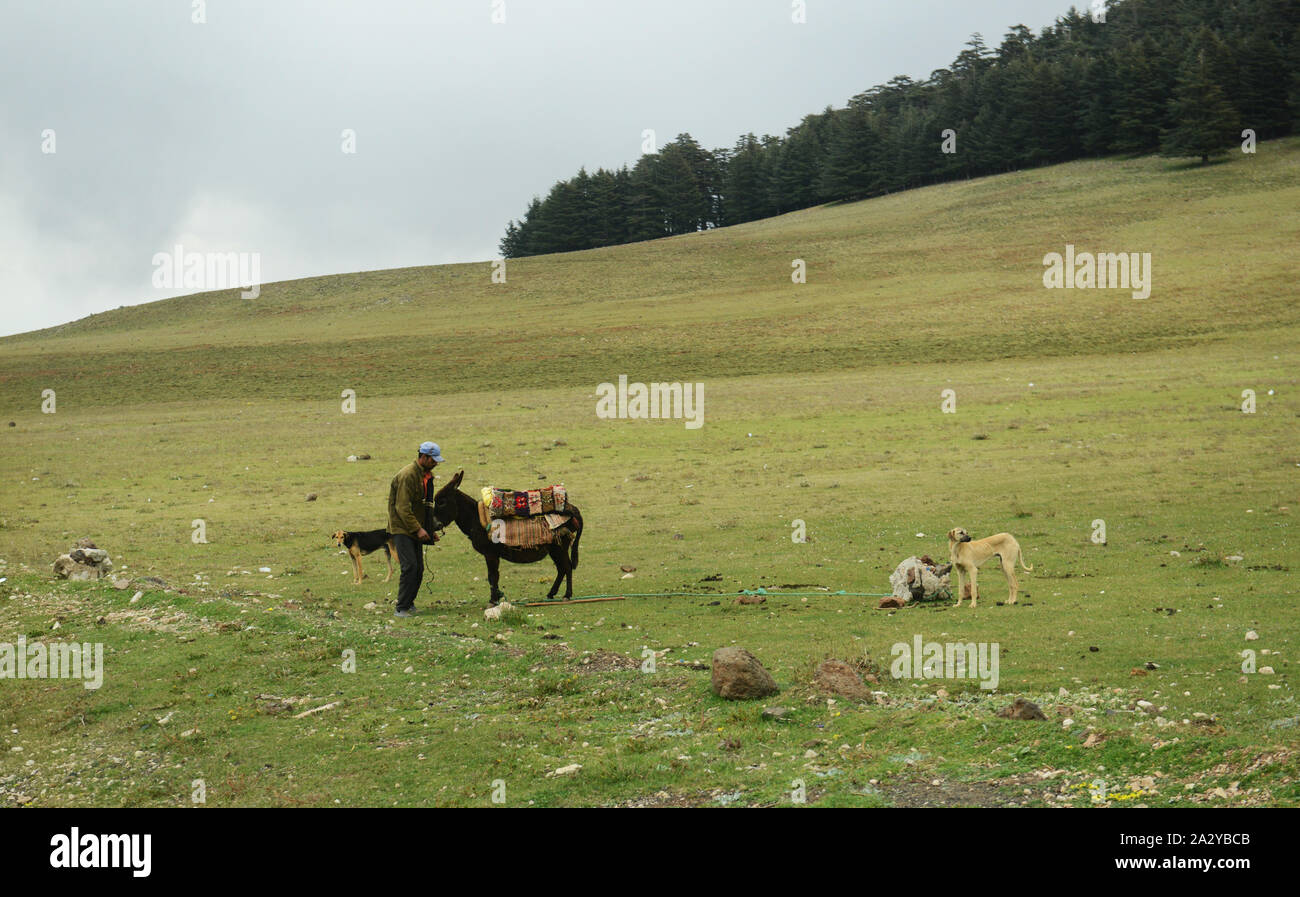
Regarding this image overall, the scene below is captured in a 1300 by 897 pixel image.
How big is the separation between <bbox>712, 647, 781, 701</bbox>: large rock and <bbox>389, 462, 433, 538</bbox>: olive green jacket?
7332 mm

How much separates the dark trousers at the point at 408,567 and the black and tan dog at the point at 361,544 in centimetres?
358

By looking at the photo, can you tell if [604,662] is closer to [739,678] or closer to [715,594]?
[739,678]

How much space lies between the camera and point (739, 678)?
1188 centimetres

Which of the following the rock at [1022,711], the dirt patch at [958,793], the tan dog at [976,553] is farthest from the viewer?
the tan dog at [976,553]

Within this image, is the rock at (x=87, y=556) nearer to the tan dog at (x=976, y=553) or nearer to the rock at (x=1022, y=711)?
the tan dog at (x=976, y=553)

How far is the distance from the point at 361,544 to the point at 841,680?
12.8 m

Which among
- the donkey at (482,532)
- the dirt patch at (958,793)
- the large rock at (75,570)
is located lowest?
the dirt patch at (958,793)

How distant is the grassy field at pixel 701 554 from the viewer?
1050 cm

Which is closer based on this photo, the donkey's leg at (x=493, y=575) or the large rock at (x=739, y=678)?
the large rock at (x=739, y=678)

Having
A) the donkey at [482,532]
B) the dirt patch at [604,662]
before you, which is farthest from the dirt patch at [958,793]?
the donkey at [482,532]

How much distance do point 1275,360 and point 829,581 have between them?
36803 mm

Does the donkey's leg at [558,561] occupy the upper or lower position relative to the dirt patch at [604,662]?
upper

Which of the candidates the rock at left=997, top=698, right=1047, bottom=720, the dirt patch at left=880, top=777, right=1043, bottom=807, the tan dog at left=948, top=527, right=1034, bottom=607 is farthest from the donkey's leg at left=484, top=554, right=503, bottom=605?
the dirt patch at left=880, top=777, right=1043, bottom=807

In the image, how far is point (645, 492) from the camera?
101ft
